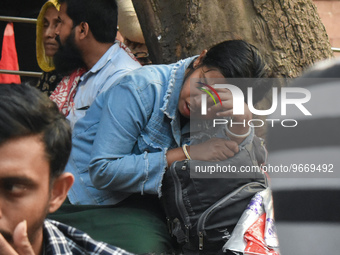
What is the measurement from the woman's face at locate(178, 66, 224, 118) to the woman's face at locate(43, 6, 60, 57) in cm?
123

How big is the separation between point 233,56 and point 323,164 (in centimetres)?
171

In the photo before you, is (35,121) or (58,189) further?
(58,189)

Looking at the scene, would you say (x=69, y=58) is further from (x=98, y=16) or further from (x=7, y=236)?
(x=7, y=236)

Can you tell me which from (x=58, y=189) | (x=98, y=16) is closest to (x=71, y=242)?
(x=58, y=189)

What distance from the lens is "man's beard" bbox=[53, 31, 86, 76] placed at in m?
3.73

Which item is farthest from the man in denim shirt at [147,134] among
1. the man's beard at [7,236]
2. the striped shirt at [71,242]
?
the man's beard at [7,236]

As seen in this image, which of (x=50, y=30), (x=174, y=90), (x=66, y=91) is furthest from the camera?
(x=50, y=30)

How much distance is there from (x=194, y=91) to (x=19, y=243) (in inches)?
63.1

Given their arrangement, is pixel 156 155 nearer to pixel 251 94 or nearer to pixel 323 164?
pixel 251 94

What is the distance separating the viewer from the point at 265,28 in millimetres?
3467

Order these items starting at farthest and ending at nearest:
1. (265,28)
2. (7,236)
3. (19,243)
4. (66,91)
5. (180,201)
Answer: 1. (66,91)
2. (265,28)
3. (180,201)
4. (7,236)
5. (19,243)

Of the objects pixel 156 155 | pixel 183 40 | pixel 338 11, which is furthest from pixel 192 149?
pixel 338 11

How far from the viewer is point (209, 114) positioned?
9.70ft

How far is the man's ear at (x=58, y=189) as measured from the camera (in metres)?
1.80
